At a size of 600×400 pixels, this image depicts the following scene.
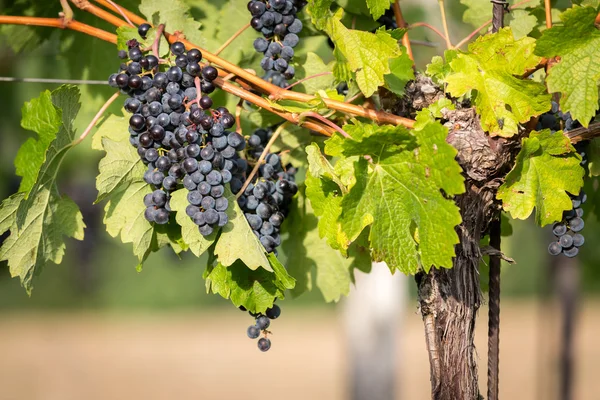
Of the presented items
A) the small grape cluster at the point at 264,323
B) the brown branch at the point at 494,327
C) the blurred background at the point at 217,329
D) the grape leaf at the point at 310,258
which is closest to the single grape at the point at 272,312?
the small grape cluster at the point at 264,323

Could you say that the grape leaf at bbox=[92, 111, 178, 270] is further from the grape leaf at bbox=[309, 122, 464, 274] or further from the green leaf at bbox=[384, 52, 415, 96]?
the green leaf at bbox=[384, 52, 415, 96]

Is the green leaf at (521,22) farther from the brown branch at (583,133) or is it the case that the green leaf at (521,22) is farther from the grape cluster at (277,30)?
the grape cluster at (277,30)

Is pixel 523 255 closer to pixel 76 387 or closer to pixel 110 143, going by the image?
pixel 76 387

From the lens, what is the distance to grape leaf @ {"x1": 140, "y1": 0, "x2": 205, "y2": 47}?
6.56 ft

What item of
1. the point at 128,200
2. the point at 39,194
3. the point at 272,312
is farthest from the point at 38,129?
the point at 272,312

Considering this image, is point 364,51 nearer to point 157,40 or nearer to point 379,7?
point 379,7

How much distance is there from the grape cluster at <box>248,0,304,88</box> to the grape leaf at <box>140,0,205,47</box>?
0.18m

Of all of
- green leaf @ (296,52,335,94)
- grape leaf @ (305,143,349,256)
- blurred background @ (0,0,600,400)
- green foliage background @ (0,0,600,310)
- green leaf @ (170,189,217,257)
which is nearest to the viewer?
grape leaf @ (305,143,349,256)

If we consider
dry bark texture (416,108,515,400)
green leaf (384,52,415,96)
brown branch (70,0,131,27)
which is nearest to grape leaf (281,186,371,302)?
dry bark texture (416,108,515,400)

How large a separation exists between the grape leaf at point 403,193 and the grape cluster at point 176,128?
11.4 inches

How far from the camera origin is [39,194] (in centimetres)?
189

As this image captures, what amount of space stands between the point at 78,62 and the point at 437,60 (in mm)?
1343

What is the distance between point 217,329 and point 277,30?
14678 millimetres

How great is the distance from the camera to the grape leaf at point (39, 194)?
1.82 metres
